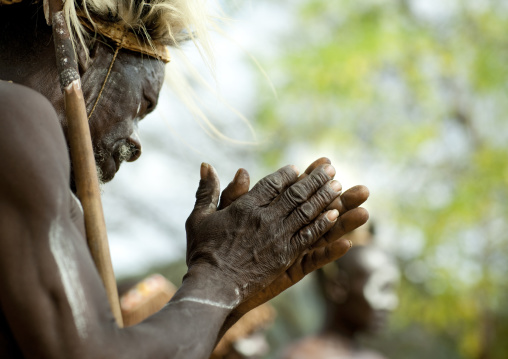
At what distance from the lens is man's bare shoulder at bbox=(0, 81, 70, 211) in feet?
5.43

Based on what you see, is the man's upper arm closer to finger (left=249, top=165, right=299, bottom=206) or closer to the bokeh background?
finger (left=249, top=165, right=299, bottom=206)

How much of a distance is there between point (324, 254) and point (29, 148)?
100 centimetres

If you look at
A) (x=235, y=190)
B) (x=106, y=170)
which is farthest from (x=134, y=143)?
(x=235, y=190)

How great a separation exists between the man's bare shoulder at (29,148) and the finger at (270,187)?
0.59 m

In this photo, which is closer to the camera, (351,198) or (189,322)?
(189,322)

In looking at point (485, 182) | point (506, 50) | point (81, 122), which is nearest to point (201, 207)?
point (81, 122)

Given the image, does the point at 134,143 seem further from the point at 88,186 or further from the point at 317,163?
the point at 317,163

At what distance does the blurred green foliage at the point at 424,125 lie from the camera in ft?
31.9

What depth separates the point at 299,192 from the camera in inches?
82.7

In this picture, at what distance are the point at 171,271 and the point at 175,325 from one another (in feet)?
34.8

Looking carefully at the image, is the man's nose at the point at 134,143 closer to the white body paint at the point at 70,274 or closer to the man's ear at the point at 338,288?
the white body paint at the point at 70,274

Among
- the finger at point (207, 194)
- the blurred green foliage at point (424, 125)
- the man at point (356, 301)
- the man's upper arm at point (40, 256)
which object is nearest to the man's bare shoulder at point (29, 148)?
the man's upper arm at point (40, 256)

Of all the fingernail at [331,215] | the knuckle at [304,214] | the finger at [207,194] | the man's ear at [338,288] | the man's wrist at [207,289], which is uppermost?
the fingernail at [331,215]

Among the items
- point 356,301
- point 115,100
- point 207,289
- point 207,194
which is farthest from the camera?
point 356,301
